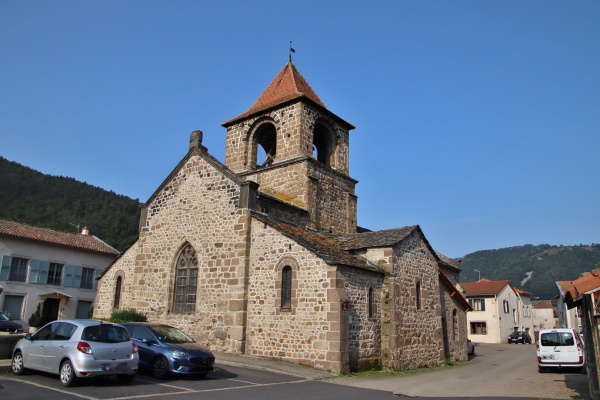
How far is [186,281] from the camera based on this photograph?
19.4 metres

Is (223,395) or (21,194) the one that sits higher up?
(21,194)

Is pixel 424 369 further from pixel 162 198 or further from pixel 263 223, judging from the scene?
pixel 162 198

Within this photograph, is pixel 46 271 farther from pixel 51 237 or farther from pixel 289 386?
pixel 289 386

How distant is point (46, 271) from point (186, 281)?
19.5 m

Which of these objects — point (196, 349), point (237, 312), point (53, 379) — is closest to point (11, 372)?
point (53, 379)

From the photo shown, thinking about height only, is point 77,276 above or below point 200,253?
above

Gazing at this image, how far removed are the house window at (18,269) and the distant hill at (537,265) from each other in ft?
360

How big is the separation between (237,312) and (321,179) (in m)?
9.06

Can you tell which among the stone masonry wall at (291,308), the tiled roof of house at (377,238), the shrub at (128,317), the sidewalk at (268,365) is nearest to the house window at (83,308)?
the shrub at (128,317)

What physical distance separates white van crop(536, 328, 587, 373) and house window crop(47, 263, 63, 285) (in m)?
31.6

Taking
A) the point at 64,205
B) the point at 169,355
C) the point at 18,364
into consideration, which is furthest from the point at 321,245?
the point at 64,205

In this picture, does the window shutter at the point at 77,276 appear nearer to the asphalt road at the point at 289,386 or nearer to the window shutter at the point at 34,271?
the window shutter at the point at 34,271

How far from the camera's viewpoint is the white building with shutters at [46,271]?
103 ft

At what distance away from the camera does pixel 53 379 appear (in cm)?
1098
